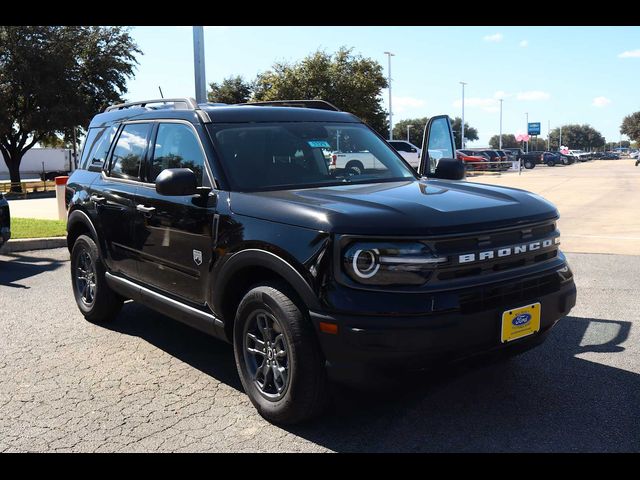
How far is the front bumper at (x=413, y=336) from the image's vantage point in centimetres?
298

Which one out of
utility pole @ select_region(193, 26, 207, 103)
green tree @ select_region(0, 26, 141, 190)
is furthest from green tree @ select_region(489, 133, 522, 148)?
utility pole @ select_region(193, 26, 207, 103)

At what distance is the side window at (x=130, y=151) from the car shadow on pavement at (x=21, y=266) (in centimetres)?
297

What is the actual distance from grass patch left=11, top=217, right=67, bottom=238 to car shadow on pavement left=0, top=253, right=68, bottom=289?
3.70 feet

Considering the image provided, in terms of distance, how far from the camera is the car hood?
10.3ft

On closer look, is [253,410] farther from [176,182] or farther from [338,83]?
[338,83]

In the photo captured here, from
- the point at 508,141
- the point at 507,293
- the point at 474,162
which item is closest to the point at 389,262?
the point at 507,293

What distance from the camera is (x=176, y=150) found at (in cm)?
443

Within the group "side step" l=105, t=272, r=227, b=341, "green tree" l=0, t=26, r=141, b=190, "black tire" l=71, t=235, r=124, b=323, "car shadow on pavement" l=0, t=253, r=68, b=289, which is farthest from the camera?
"green tree" l=0, t=26, r=141, b=190

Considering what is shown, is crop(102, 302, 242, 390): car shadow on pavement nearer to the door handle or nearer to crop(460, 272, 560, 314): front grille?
the door handle

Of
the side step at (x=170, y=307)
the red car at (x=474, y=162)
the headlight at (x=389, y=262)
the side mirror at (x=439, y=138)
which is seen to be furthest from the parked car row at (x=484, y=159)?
the headlight at (x=389, y=262)

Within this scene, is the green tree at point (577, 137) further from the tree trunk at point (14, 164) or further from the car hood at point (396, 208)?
the car hood at point (396, 208)

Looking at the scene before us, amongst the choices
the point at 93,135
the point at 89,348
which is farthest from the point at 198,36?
the point at 89,348

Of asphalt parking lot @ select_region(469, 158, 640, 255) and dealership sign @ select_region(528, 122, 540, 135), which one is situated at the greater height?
dealership sign @ select_region(528, 122, 540, 135)

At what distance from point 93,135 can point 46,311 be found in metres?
1.83
